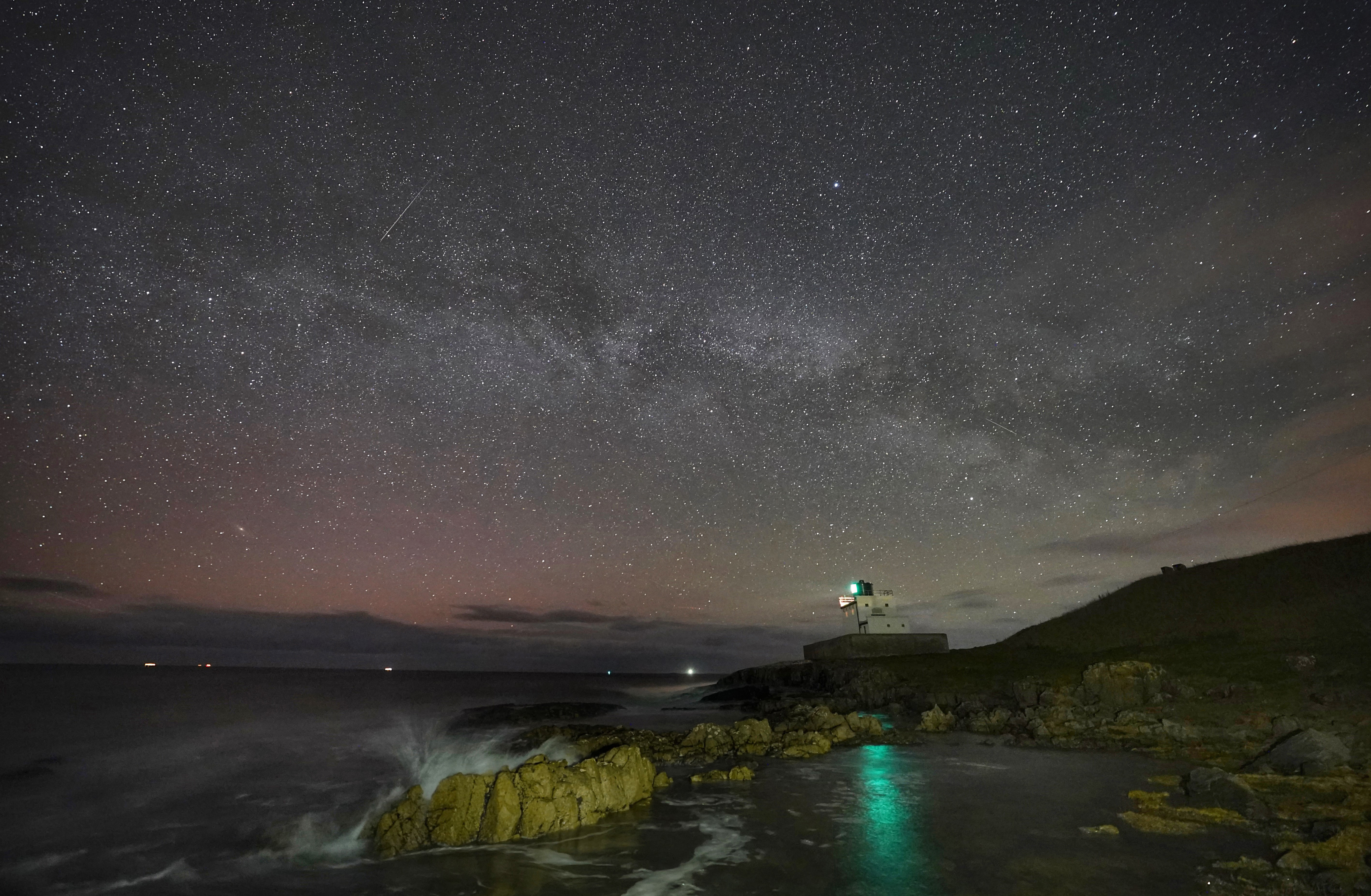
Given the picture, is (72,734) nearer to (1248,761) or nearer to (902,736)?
(902,736)

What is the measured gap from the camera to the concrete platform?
6194 centimetres

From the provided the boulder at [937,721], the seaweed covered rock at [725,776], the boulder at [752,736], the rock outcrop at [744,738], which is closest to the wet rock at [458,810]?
the seaweed covered rock at [725,776]

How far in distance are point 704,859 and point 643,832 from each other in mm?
2201

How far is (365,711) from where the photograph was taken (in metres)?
64.5

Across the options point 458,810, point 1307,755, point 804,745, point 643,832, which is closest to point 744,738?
point 804,745

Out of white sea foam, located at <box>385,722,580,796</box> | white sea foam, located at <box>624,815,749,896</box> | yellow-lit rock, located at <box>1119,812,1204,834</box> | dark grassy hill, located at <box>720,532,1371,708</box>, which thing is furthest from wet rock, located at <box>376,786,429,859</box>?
dark grassy hill, located at <box>720,532,1371,708</box>

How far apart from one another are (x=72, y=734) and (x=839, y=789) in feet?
180

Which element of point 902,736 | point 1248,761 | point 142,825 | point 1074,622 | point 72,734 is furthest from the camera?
point 1074,622

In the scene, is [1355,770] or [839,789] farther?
[839,789]

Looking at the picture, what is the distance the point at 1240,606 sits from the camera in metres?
37.4

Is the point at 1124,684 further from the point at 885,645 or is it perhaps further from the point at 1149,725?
the point at 885,645

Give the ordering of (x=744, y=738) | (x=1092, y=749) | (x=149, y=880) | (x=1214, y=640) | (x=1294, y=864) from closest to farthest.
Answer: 1. (x=1294, y=864)
2. (x=149, y=880)
3. (x=1092, y=749)
4. (x=744, y=738)
5. (x=1214, y=640)

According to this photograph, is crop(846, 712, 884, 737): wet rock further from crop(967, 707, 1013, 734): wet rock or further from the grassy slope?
the grassy slope

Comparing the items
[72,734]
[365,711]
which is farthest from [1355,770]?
[365,711]
